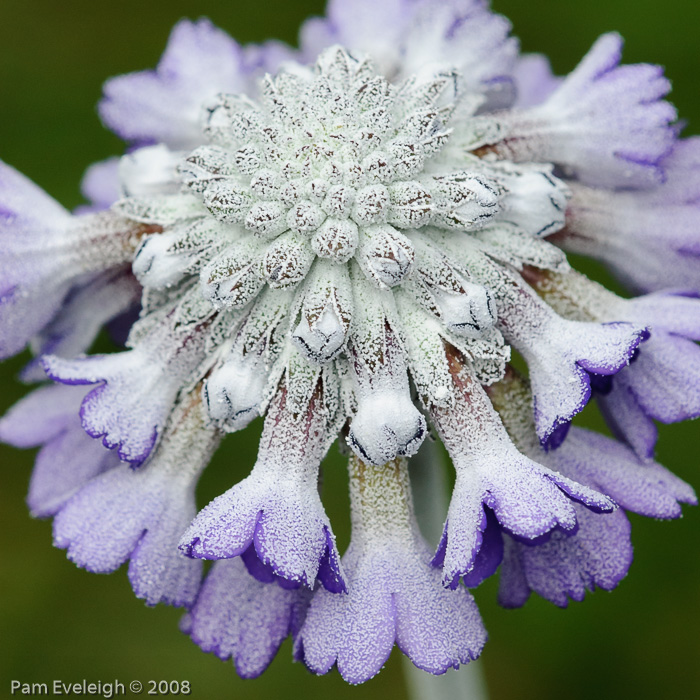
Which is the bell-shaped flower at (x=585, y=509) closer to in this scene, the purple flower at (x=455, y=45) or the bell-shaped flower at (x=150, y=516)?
the bell-shaped flower at (x=150, y=516)

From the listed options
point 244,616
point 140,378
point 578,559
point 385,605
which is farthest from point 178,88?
point 578,559

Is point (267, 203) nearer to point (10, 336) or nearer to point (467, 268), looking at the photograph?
point (467, 268)

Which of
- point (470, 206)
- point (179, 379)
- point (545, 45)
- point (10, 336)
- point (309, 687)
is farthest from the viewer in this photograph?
point (545, 45)

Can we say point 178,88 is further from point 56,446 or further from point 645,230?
point 645,230

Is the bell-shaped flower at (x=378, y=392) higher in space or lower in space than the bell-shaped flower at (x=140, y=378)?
higher

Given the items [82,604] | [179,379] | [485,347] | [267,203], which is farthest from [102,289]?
[82,604]

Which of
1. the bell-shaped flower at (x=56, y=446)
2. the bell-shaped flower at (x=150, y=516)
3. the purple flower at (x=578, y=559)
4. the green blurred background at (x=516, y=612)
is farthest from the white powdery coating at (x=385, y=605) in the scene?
the green blurred background at (x=516, y=612)

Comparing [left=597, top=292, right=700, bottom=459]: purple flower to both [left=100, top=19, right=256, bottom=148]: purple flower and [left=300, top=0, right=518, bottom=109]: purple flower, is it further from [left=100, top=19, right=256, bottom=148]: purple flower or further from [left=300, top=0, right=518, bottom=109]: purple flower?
[left=100, top=19, right=256, bottom=148]: purple flower

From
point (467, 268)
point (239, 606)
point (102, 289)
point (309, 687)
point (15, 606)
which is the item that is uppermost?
point (467, 268)
